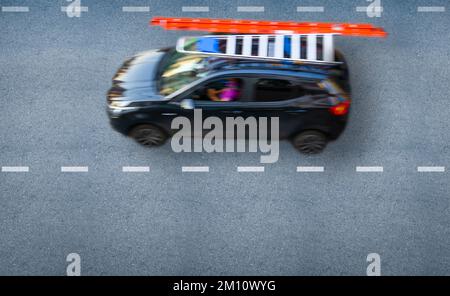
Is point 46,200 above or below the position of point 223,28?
below

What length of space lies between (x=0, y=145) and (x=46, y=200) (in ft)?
4.65

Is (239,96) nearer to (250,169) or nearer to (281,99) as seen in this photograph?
(281,99)

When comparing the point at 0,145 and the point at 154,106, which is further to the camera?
the point at 0,145

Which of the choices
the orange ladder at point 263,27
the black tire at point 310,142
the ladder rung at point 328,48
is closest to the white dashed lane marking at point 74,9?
the orange ladder at point 263,27

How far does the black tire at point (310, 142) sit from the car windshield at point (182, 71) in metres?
2.03

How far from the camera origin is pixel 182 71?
10.6 metres

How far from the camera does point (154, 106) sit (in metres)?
10.5

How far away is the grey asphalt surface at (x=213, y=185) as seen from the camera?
34.3 ft

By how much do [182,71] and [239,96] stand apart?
1095 mm

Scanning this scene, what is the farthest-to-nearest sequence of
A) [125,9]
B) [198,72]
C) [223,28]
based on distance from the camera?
[125,9], [223,28], [198,72]

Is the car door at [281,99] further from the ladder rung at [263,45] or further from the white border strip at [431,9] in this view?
the white border strip at [431,9]

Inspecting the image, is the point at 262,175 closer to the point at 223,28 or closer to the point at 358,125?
the point at 358,125

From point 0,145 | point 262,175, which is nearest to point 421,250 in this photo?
point 262,175

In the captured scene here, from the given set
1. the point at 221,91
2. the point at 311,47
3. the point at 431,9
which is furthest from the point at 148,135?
the point at 431,9
